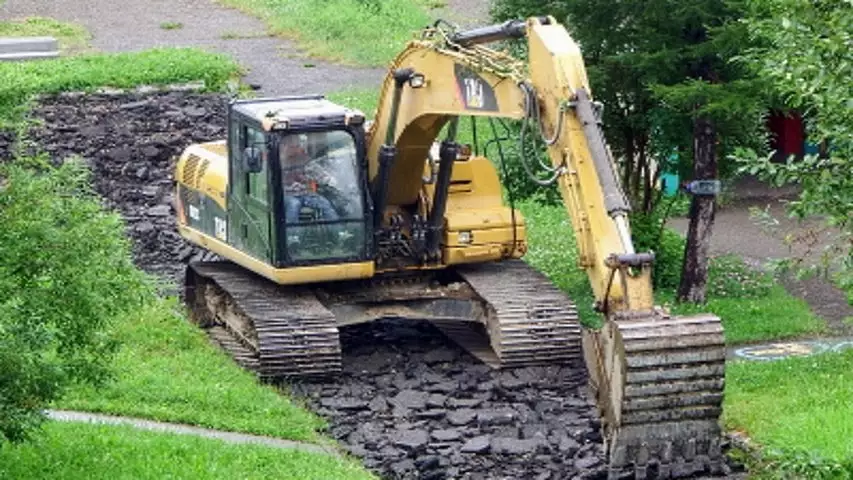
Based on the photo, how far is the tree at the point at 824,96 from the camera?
13281 mm

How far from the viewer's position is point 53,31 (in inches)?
1661

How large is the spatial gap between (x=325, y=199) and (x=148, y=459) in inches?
193

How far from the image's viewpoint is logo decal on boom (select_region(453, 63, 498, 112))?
18422mm

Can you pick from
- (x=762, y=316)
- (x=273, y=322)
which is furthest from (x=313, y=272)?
(x=762, y=316)

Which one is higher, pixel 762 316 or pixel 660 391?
pixel 660 391

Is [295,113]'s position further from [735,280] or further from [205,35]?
[205,35]

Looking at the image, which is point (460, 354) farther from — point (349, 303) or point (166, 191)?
point (166, 191)

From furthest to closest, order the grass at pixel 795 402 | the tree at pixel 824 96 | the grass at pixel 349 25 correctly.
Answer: the grass at pixel 349 25 → the grass at pixel 795 402 → the tree at pixel 824 96

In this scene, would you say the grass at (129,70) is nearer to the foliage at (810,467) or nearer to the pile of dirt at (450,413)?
the pile of dirt at (450,413)

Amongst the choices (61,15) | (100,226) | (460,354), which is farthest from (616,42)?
(61,15)

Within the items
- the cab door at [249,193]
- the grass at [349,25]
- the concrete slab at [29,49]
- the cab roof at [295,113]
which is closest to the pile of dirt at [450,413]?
the cab door at [249,193]

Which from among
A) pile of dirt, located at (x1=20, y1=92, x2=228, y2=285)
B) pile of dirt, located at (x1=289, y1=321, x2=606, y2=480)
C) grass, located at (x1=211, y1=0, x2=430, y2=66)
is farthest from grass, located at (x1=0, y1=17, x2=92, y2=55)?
pile of dirt, located at (x1=289, y1=321, x2=606, y2=480)

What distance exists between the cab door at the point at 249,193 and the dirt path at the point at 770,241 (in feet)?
18.9

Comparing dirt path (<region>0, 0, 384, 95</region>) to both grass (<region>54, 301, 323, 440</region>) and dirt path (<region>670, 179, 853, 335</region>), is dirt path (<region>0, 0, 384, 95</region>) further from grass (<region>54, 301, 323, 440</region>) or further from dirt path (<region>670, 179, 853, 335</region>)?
grass (<region>54, 301, 323, 440</region>)
